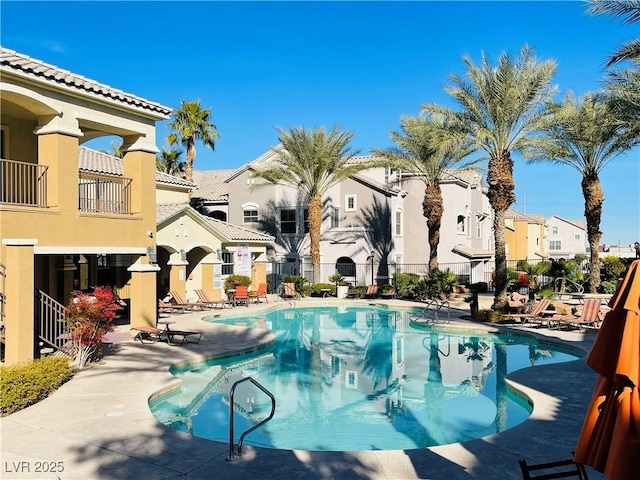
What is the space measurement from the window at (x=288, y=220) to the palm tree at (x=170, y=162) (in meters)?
12.0

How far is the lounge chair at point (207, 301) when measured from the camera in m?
26.6

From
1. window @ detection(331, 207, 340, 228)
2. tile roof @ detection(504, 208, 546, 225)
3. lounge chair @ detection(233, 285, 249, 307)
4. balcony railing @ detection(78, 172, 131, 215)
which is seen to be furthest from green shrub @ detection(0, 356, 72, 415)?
tile roof @ detection(504, 208, 546, 225)

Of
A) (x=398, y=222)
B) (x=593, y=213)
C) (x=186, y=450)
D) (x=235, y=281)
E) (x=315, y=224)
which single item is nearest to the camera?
(x=186, y=450)

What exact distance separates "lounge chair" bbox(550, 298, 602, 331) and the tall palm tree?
34.5 feet

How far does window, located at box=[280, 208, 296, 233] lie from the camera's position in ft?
131

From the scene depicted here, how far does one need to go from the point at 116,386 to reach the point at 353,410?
204 inches

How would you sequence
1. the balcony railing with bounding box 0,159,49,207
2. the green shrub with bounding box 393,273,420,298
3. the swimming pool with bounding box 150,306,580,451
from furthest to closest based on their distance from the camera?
the green shrub with bounding box 393,273,420,298 → the balcony railing with bounding box 0,159,49,207 → the swimming pool with bounding box 150,306,580,451

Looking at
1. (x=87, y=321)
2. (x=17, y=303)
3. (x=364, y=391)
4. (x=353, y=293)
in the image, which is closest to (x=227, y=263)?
(x=353, y=293)

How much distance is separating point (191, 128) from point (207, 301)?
2122 cm

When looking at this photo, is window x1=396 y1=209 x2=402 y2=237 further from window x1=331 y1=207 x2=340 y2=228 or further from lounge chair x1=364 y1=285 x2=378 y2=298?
lounge chair x1=364 y1=285 x2=378 y2=298

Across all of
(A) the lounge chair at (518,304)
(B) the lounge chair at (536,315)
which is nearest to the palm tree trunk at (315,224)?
(A) the lounge chair at (518,304)

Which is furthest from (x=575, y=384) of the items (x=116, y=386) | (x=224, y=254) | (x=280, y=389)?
(x=224, y=254)

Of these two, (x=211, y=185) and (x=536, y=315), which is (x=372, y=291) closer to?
(x=536, y=315)

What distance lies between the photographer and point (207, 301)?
26.8 m
